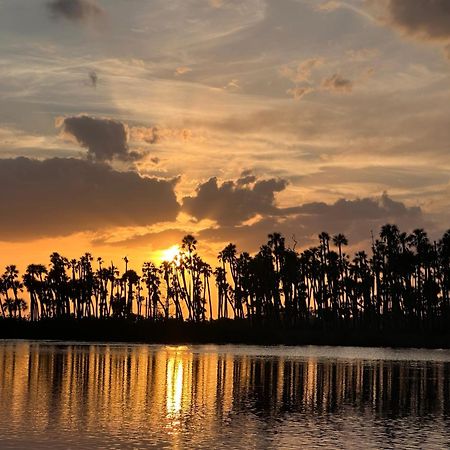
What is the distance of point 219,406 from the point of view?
149 feet

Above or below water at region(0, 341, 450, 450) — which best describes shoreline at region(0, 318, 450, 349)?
above

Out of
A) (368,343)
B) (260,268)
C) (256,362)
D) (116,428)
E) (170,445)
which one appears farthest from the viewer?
(260,268)

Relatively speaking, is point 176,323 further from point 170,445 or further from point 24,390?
point 170,445

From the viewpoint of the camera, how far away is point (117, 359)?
86.0m

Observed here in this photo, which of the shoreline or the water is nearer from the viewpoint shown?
the water

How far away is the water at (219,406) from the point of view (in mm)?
33375

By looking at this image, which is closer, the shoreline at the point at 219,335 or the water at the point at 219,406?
the water at the point at 219,406

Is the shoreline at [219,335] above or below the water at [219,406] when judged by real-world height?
above

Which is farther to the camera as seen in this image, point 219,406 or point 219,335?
point 219,335

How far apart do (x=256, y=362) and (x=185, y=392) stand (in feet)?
108

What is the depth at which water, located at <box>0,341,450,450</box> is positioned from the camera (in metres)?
33.4

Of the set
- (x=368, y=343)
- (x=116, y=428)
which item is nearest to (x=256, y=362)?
(x=116, y=428)

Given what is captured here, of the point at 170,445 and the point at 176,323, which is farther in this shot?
the point at 176,323

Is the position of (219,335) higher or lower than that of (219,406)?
higher
